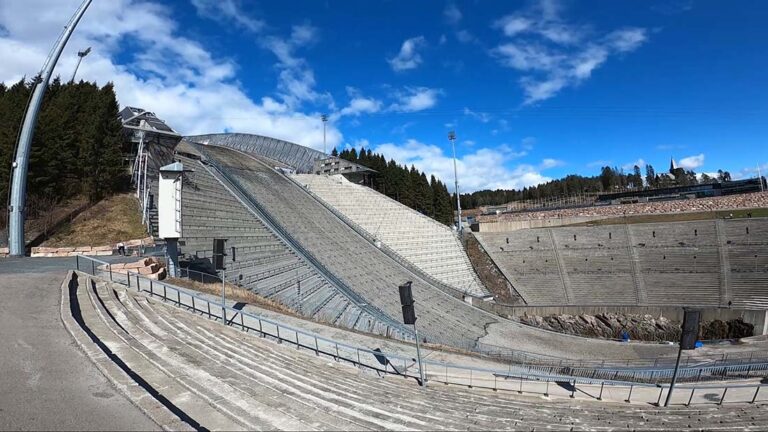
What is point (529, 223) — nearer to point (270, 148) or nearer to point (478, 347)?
point (478, 347)

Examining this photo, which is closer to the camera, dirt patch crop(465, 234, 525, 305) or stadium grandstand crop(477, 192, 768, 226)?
dirt patch crop(465, 234, 525, 305)

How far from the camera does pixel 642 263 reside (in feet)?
123

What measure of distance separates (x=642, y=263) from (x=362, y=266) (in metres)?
26.0

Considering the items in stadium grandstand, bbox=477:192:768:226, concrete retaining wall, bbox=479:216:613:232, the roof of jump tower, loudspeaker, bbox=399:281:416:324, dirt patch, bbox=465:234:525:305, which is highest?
the roof of jump tower

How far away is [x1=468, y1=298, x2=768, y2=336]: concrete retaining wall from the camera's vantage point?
25.7m

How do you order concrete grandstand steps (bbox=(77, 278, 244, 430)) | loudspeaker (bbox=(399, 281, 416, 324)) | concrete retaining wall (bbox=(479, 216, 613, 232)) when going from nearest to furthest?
1. concrete grandstand steps (bbox=(77, 278, 244, 430))
2. loudspeaker (bbox=(399, 281, 416, 324))
3. concrete retaining wall (bbox=(479, 216, 613, 232))

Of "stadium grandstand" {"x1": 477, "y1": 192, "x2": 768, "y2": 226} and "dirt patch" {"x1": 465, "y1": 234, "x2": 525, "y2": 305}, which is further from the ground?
"stadium grandstand" {"x1": 477, "y1": 192, "x2": 768, "y2": 226}

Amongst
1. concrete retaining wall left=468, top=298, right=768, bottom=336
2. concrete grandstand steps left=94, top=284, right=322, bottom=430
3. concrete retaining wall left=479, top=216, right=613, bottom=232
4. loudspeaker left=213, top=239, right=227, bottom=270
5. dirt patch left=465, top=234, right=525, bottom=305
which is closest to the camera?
concrete grandstand steps left=94, top=284, right=322, bottom=430

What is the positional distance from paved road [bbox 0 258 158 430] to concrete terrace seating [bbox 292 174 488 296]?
2771 cm

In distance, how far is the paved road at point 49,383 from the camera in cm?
489

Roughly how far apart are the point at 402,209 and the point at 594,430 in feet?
129

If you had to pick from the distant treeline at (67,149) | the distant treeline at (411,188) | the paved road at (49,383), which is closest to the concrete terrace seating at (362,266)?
the distant treeline at (67,149)

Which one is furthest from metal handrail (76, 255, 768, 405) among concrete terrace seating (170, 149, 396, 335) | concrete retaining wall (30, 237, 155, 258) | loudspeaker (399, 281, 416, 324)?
concrete retaining wall (30, 237, 155, 258)

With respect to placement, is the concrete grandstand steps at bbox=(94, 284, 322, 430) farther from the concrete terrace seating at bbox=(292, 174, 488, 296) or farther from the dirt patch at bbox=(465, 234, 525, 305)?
the dirt patch at bbox=(465, 234, 525, 305)
